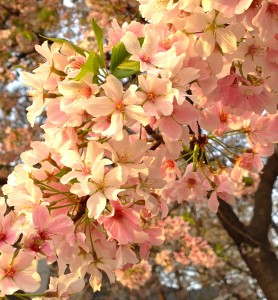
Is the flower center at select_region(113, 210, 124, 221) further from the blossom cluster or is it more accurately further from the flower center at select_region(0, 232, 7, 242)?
the flower center at select_region(0, 232, 7, 242)

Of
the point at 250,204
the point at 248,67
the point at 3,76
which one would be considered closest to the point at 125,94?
the point at 248,67

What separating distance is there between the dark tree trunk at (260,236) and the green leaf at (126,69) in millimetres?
2279

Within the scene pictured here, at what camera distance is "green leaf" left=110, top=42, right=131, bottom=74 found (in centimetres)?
128

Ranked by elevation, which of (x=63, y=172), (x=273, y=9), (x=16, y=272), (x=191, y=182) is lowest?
(x=191, y=182)

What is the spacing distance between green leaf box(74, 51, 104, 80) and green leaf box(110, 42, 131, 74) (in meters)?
0.04

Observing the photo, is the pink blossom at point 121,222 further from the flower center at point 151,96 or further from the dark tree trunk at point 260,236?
the dark tree trunk at point 260,236

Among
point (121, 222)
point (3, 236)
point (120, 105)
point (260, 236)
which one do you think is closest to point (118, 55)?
point (120, 105)

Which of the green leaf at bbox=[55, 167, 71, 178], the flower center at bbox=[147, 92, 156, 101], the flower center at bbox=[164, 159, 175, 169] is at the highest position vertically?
the flower center at bbox=[147, 92, 156, 101]

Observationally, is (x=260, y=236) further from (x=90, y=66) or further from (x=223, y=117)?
(x=90, y=66)

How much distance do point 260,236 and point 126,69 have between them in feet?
9.81

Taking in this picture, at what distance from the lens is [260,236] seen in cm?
393

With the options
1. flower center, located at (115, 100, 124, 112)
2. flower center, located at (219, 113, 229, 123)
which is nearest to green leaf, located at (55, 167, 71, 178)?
flower center, located at (115, 100, 124, 112)

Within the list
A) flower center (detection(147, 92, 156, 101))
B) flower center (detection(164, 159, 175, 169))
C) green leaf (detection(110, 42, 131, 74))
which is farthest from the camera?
flower center (detection(164, 159, 175, 169))

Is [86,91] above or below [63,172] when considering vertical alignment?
above
